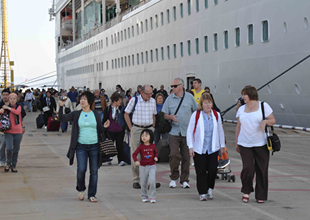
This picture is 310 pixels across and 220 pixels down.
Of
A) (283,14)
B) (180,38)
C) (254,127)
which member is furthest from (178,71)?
(254,127)

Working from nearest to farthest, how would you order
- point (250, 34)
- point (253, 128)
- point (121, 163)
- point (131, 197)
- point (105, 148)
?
point (253, 128)
point (131, 197)
point (105, 148)
point (121, 163)
point (250, 34)

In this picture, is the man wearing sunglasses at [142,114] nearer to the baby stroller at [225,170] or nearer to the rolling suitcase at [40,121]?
the baby stroller at [225,170]

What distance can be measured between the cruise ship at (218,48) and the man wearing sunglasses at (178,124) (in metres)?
12.2

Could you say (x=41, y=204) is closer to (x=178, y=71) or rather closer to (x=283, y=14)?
(x=283, y=14)

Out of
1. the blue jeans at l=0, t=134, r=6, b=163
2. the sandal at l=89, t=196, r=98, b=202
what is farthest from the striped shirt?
the blue jeans at l=0, t=134, r=6, b=163

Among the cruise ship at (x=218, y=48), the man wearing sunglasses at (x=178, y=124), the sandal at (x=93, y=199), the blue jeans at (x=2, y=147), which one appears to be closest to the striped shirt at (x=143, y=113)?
the man wearing sunglasses at (x=178, y=124)

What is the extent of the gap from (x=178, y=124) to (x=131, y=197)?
1563 mm

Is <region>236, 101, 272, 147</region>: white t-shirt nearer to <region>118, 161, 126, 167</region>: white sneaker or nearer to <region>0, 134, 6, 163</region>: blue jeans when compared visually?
<region>118, 161, 126, 167</region>: white sneaker

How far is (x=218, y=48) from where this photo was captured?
2803 cm

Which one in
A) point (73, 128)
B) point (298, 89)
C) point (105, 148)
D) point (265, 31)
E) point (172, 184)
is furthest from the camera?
point (265, 31)

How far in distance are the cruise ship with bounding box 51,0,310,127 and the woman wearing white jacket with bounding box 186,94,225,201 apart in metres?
13.1

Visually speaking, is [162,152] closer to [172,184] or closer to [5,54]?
[172,184]

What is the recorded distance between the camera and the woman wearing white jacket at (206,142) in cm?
764

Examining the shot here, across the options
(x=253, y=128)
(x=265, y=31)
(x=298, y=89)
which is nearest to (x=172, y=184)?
(x=253, y=128)
